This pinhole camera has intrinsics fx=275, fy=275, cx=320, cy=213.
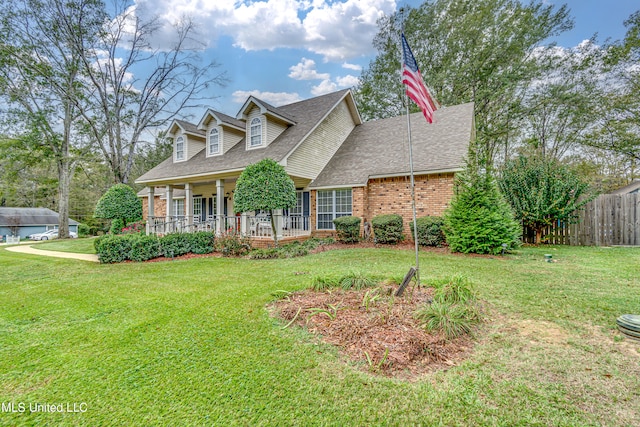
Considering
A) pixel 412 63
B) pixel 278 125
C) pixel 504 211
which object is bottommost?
pixel 504 211

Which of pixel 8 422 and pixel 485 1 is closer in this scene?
pixel 8 422

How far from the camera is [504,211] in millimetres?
8539

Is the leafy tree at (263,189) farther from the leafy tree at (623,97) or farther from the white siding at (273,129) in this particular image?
the leafy tree at (623,97)

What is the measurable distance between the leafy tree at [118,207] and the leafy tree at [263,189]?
7351 millimetres

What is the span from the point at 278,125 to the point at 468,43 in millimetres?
15233

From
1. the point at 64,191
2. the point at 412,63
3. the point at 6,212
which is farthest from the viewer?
the point at 6,212

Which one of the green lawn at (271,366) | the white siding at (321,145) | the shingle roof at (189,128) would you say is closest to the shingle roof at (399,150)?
the white siding at (321,145)

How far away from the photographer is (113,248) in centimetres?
906

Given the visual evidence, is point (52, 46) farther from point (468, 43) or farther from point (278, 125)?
point (468, 43)

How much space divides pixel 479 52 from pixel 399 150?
39.7 ft

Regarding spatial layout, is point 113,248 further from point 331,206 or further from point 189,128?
point 189,128

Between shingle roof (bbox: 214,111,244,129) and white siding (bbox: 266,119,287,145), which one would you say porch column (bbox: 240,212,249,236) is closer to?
white siding (bbox: 266,119,287,145)

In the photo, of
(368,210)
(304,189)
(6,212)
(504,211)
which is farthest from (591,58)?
(6,212)

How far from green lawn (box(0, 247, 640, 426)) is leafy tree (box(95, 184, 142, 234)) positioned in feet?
29.2
